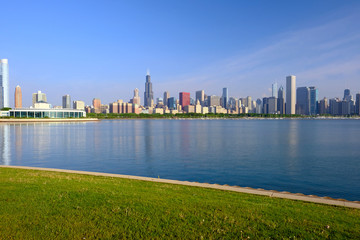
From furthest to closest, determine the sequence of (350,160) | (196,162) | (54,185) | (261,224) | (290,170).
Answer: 1. (350,160)
2. (196,162)
3. (290,170)
4. (54,185)
5. (261,224)

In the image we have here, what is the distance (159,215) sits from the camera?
9.66 meters

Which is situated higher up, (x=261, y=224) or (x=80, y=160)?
(x=261, y=224)

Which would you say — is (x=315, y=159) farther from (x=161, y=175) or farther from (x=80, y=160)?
(x=80, y=160)

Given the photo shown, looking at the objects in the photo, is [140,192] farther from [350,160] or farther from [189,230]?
[350,160]

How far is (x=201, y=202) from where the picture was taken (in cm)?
1131

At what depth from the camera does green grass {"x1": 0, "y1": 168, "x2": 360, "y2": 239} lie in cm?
823

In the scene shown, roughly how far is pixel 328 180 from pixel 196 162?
14.2 metres

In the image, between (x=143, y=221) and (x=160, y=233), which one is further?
(x=143, y=221)

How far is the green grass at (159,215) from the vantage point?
8.23 meters

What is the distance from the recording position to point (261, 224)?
8.99 metres

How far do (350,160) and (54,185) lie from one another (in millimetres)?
35637

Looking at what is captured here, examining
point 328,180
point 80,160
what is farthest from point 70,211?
point 80,160

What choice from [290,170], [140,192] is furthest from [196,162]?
[140,192]

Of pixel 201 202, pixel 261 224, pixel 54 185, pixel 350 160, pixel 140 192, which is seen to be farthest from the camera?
pixel 350 160
